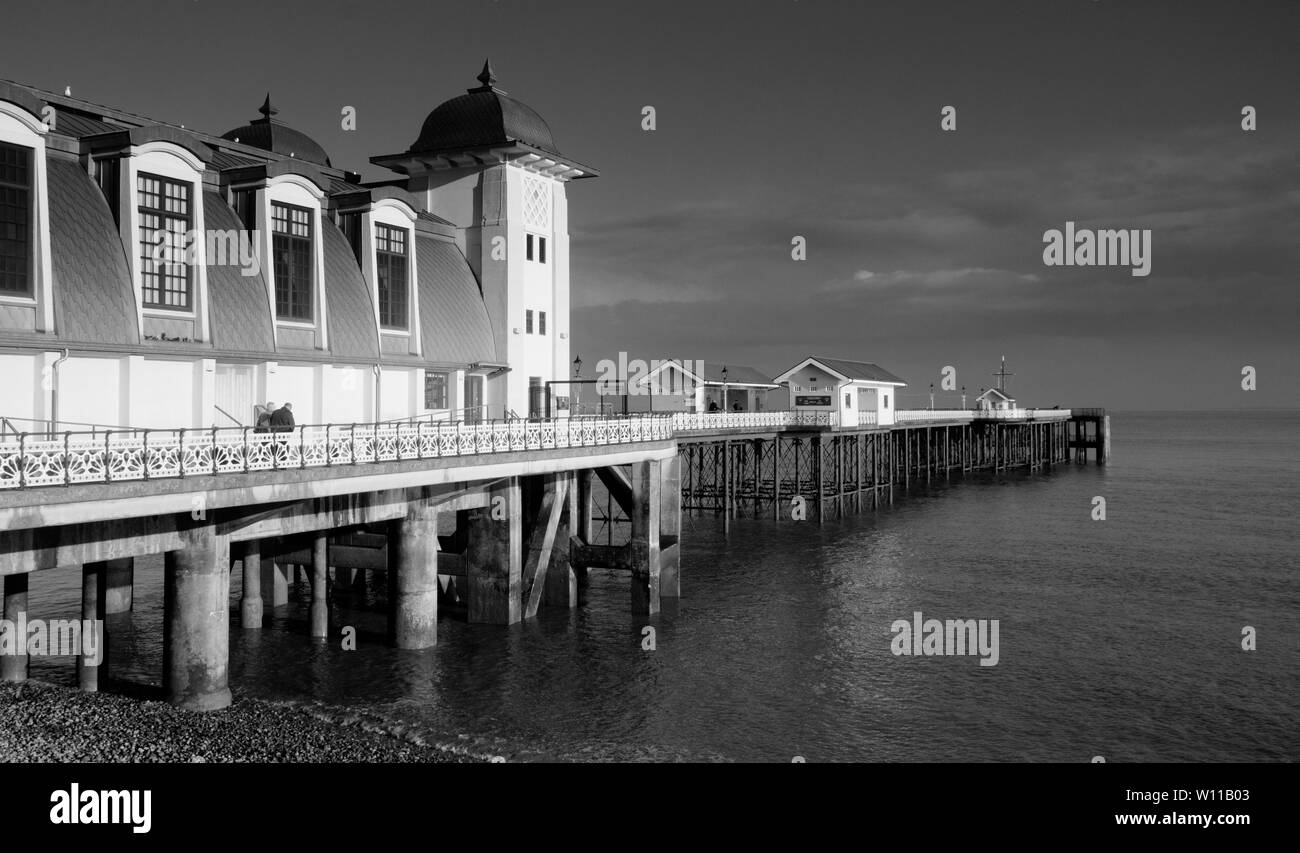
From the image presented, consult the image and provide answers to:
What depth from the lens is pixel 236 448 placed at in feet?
60.5

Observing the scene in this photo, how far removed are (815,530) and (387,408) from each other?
94.1ft

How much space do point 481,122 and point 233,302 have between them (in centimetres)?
1263

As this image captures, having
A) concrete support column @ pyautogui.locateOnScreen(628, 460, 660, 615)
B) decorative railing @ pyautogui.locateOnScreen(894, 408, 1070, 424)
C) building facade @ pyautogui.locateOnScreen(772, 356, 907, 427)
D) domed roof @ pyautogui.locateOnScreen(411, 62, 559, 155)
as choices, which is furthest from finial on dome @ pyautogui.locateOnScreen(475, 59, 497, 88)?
decorative railing @ pyautogui.locateOnScreen(894, 408, 1070, 424)

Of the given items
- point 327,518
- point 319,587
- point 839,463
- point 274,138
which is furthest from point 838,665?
point 839,463

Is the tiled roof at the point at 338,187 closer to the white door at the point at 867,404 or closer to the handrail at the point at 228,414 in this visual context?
the handrail at the point at 228,414

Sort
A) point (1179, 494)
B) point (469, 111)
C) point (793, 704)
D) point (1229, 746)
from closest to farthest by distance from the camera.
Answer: point (1229, 746) < point (793, 704) < point (469, 111) < point (1179, 494)

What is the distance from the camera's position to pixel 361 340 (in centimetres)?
2677

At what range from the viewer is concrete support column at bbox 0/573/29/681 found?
20750mm

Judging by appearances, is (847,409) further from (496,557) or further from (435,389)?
(496,557)

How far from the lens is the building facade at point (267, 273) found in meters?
19.5

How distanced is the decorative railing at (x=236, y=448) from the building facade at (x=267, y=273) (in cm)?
154

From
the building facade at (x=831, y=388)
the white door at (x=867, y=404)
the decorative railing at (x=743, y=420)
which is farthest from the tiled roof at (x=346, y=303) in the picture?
the white door at (x=867, y=404)
